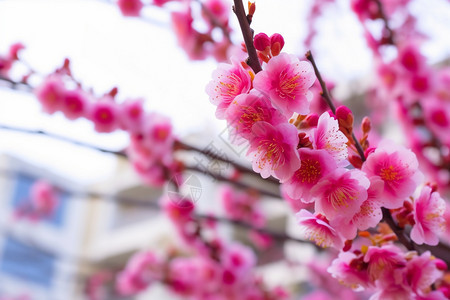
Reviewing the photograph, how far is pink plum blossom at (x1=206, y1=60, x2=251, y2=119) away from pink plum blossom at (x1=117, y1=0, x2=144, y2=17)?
1.09 m

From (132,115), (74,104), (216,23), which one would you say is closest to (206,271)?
(132,115)

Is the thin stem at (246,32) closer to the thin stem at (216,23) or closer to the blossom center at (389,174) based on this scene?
the blossom center at (389,174)

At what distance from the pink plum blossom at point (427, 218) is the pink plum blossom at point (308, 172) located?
0.16 metres

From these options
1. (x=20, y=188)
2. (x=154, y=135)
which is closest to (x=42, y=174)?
(x=20, y=188)

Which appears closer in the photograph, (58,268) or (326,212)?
(326,212)

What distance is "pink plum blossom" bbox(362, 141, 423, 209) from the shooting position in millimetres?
672

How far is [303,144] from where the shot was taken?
63cm

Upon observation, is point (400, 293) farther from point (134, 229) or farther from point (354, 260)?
point (134, 229)

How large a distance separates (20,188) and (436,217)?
907 centimetres

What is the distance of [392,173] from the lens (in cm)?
68

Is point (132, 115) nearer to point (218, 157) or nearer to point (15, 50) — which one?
point (15, 50)

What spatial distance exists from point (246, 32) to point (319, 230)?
10.7 inches

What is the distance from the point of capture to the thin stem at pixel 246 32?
0.62 metres

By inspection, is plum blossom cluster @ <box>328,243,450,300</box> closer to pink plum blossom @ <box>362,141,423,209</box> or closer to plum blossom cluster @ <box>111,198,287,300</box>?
pink plum blossom @ <box>362,141,423,209</box>
